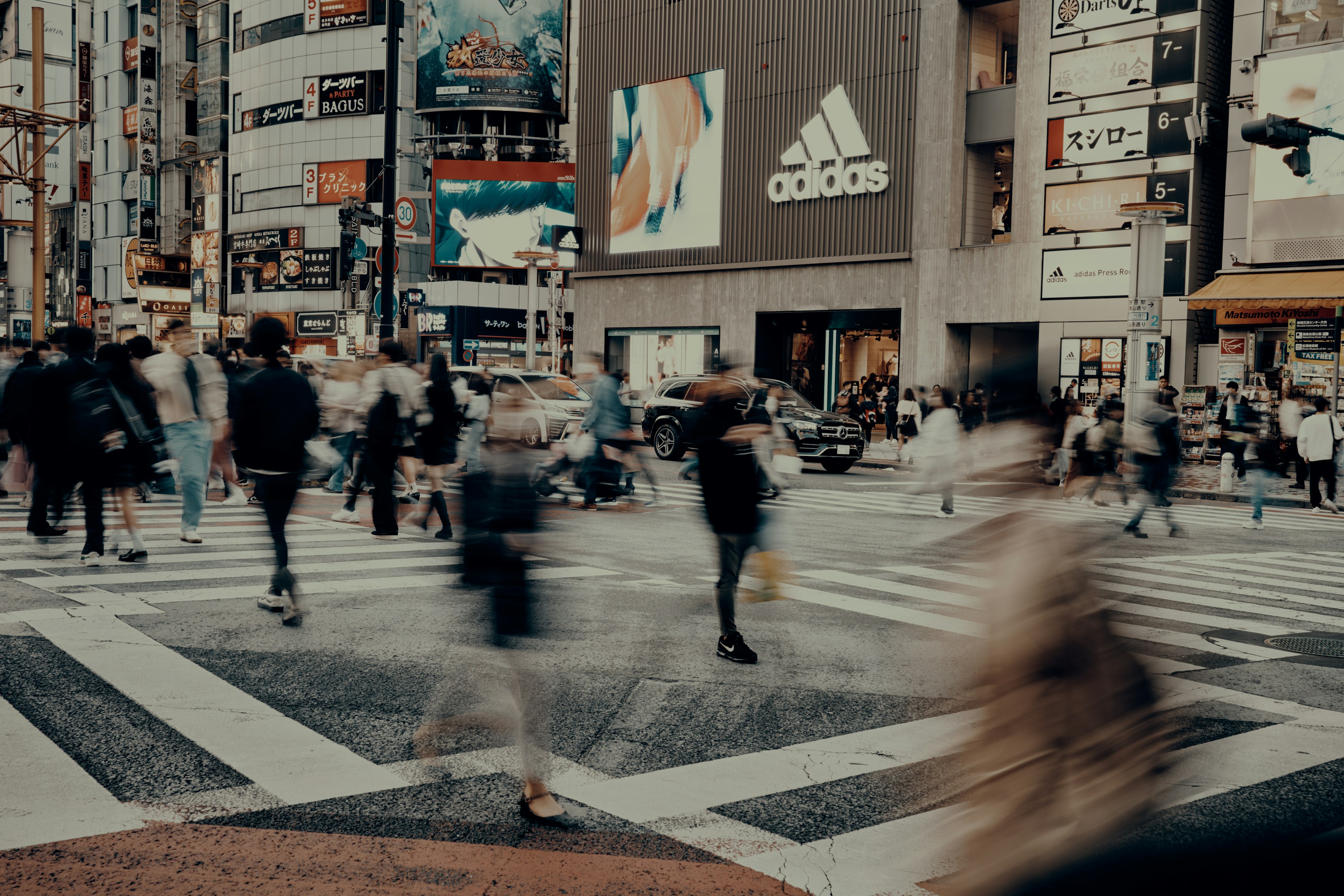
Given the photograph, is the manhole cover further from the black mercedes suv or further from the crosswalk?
the black mercedes suv

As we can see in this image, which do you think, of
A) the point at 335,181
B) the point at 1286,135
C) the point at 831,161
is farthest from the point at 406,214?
the point at 1286,135

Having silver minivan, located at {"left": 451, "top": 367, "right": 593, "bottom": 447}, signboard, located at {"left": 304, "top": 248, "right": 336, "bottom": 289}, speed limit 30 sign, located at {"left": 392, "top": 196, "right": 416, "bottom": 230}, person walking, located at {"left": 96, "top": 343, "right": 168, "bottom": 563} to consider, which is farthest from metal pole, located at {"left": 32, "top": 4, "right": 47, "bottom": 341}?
signboard, located at {"left": 304, "top": 248, "right": 336, "bottom": 289}

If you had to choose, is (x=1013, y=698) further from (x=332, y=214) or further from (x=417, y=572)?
(x=332, y=214)

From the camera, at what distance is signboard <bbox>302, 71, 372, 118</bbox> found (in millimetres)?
68000

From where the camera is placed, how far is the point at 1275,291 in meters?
24.7

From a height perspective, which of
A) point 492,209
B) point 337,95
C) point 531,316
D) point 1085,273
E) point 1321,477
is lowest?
point 1321,477

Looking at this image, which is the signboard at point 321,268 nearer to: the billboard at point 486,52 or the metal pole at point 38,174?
the billboard at point 486,52

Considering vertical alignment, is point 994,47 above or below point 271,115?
below

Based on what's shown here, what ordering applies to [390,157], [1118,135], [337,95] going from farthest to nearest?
[337,95] < [1118,135] < [390,157]

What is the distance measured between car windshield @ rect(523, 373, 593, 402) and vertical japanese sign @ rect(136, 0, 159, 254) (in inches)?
2496

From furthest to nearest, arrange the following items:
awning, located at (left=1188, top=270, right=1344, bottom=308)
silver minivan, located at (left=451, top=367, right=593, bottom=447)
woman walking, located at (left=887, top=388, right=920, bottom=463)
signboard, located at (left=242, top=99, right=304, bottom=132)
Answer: signboard, located at (left=242, top=99, right=304, bottom=132), woman walking, located at (left=887, top=388, right=920, bottom=463), awning, located at (left=1188, top=270, right=1344, bottom=308), silver minivan, located at (left=451, top=367, right=593, bottom=447)

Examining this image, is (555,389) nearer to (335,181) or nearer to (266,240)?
(335,181)

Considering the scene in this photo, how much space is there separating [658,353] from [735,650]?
107 feet

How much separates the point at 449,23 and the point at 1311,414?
172ft
